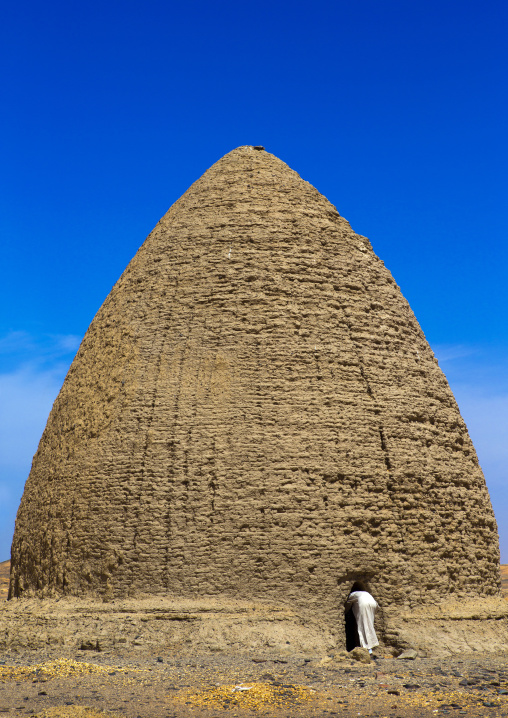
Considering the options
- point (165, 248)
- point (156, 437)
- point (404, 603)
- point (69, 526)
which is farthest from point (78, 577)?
point (165, 248)

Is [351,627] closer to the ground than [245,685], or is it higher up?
higher up

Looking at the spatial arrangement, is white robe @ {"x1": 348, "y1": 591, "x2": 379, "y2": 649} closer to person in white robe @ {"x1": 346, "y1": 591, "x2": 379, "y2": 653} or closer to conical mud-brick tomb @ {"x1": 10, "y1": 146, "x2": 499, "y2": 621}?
person in white robe @ {"x1": 346, "y1": 591, "x2": 379, "y2": 653}

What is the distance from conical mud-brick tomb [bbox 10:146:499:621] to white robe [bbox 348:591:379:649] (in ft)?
0.67

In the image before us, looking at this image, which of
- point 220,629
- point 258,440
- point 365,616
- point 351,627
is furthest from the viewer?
point 351,627

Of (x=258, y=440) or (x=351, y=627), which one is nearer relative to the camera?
(x=258, y=440)

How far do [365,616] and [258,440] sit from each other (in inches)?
104

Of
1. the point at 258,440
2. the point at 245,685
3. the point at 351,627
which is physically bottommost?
the point at 245,685

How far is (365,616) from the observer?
891 centimetres

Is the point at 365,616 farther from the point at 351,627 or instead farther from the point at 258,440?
the point at 258,440

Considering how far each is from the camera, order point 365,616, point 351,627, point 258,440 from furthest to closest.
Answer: point 351,627 < point 258,440 < point 365,616

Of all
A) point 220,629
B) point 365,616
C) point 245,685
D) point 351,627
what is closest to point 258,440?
point 220,629

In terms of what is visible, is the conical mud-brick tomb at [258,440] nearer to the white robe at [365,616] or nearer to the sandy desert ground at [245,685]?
the white robe at [365,616]

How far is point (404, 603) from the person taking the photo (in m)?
9.16

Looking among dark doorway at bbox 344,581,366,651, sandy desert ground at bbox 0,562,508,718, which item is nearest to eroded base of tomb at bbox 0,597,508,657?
sandy desert ground at bbox 0,562,508,718
